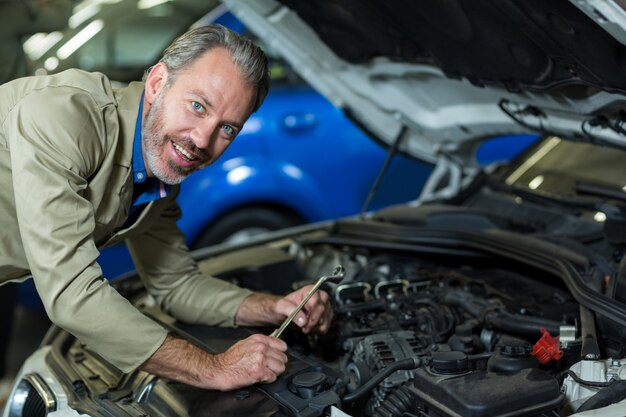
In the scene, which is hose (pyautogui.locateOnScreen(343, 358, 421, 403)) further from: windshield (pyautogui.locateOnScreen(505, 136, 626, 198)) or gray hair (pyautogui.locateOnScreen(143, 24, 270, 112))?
windshield (pyautogui.locateOnScreen(505, 136, 626, 198))

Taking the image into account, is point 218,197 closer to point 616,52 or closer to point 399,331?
point 399,331

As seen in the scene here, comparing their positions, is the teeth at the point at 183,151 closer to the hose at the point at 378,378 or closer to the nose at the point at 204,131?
the nose at the point at 204,131

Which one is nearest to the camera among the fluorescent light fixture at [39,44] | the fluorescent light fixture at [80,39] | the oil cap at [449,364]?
the oil cap at [449,364]

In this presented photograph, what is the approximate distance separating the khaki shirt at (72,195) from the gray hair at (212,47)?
0.16 m

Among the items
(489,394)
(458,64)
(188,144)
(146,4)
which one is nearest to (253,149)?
(146,4)

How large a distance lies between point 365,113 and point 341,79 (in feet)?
0.83

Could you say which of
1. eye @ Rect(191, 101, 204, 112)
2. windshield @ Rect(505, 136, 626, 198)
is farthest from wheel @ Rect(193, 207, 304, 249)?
eye @ Rect(191, 101, 204, 112)

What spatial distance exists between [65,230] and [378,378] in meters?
0.79

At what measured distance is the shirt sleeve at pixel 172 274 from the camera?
229 cm

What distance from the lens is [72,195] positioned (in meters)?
1.72

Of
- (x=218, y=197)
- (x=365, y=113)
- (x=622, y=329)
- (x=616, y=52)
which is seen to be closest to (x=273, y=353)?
(x=622, y=329)

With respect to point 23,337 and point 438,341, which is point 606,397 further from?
point 23,337

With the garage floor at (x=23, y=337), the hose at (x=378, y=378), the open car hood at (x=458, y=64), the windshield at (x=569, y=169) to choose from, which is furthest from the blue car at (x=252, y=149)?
the hose at (x=378, y=378)

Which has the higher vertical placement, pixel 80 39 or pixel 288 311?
pixel 80 39
